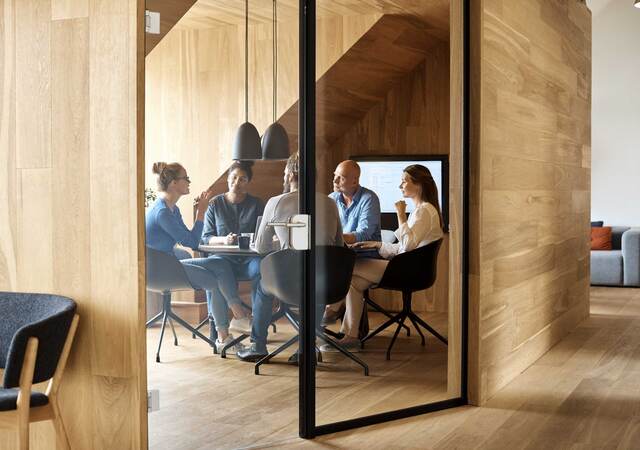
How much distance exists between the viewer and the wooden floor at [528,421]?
3930 mm

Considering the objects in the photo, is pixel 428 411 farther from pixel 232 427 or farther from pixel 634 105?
pixel 634 105

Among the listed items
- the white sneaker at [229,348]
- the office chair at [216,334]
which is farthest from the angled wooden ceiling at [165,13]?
the white sneaker at [229,348]

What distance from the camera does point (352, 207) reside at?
421 centimetres

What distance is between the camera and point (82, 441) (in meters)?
3.52

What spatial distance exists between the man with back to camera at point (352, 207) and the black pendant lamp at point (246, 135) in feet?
1.61

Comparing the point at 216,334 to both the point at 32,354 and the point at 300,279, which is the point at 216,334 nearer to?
the point at 300,279

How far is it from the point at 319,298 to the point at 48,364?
140 centimetres

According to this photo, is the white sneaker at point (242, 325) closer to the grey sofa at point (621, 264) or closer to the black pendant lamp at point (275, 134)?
the black pendant lamp at point (275, 134)

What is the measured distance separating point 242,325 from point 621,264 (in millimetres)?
7704

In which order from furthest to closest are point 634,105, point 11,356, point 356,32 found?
point 634,105 → point 356,32 → point 11,356

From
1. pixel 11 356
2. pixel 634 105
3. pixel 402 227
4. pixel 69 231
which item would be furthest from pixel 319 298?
pixel 634 105

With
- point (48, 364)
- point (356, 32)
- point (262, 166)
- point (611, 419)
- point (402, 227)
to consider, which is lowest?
point (611, 419)

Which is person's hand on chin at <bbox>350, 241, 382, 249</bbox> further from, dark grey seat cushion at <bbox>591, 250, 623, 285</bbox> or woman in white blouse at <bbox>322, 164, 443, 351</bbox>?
dark grey seat cushion at <bbox>591, 250, 623, 285</bbox>

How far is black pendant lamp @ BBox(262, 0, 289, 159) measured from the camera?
3.88m
